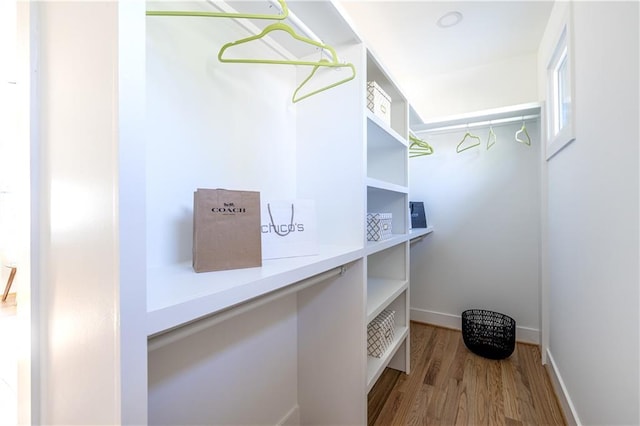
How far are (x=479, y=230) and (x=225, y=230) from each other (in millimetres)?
2516

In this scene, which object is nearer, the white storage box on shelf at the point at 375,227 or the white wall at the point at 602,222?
the white wall at the point at 602,222

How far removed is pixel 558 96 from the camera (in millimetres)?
1956

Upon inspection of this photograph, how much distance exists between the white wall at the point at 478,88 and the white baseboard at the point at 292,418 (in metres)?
2.37

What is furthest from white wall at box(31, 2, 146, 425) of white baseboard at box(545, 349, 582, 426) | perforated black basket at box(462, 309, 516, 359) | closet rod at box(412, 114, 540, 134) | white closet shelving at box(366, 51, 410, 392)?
closet rod at box(412, 114, 540, 134)

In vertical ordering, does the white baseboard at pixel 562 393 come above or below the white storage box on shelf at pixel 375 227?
below

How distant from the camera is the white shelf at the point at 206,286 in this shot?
20.4 inches

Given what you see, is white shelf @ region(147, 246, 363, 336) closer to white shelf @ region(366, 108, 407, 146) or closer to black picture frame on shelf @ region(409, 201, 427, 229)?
white shelf @ region(366, 108, 407, 146)

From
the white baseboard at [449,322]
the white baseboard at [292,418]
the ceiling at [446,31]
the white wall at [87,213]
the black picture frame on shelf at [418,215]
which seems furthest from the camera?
the black picture frame on shelf at [418,215]

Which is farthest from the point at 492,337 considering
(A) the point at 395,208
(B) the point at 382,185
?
(B) the point at 382,185

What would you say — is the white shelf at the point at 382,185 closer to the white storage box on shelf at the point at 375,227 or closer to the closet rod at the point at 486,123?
the white storage box on shelf at the point at 375,227

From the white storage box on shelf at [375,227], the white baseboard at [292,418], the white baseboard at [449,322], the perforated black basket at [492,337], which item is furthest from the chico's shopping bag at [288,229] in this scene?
the white baseboard at [449,322]

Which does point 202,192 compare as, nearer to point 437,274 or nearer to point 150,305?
point 150,305

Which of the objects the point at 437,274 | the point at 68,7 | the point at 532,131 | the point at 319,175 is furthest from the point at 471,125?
the point at 68,7

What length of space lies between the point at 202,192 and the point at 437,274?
8.54 ft
